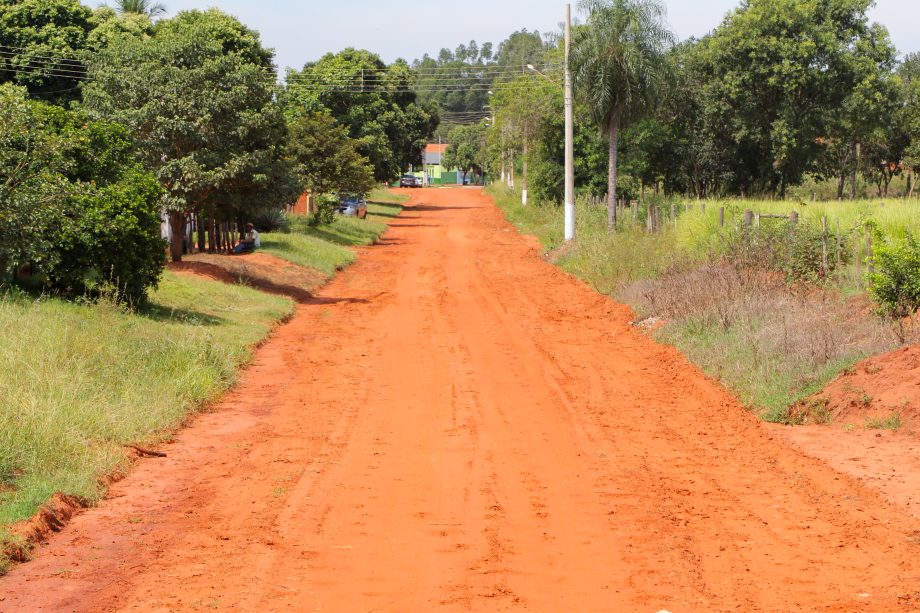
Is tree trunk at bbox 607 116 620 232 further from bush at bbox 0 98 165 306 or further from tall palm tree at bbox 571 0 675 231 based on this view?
bush at bbox 0 98 165 306

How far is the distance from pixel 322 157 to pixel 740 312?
2977 cm

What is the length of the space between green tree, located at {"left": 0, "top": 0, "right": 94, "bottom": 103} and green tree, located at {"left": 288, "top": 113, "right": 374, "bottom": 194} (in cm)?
1023

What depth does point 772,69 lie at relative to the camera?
44.6 metres

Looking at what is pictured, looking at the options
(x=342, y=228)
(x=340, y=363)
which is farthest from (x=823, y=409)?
(x=342, y=228)

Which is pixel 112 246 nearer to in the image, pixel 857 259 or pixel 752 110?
pixel 857 259

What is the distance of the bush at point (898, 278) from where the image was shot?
14.7 metres

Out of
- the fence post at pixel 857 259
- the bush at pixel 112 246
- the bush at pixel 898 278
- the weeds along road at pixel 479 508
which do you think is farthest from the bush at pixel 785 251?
the bush at pixel 112 246

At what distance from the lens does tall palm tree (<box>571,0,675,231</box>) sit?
32.2m

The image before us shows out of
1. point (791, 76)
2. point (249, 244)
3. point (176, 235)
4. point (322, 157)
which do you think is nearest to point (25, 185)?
point (176, 235)

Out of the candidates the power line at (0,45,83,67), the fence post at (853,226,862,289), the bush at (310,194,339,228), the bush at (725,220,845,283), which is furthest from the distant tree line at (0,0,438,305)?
the fence post at (853,226,862,289)

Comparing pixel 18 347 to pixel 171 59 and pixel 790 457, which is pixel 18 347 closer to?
pixel 790 457

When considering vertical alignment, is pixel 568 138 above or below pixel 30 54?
below

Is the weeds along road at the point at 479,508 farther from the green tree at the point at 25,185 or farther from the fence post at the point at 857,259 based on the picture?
the fence post at the point at 857,259

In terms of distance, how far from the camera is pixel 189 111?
76.3 ft
